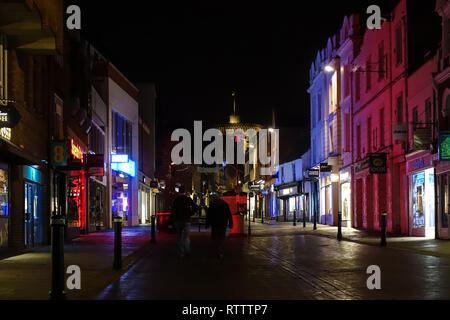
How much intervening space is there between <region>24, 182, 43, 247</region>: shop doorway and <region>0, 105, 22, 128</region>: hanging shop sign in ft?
18.7

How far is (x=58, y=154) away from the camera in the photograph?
2562 cm

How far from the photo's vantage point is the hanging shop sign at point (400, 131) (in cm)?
3072

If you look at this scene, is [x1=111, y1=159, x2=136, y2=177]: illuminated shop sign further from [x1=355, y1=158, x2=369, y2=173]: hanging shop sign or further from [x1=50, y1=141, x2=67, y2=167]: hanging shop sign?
[x1=50, y1=141, x2=67, y2=167]: hanging shop sign

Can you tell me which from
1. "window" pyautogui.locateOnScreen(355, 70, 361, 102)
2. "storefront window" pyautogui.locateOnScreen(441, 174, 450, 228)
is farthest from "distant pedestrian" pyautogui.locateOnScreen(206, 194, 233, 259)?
"window" pyautogui.locateOnScreen(355, 70, 361, 102)

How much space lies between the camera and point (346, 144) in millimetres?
45625

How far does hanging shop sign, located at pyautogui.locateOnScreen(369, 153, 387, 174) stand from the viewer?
3372 centimetres

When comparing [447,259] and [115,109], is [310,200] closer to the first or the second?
[115,109]

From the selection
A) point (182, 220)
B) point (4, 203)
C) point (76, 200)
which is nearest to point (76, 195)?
point (76, 200)

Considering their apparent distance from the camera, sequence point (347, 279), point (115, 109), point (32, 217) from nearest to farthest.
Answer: point (347, 279), point (32, 217), point (115, 109)

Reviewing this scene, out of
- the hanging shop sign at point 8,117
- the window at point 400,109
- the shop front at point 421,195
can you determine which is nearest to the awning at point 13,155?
the hanging shop sign at point 8,117

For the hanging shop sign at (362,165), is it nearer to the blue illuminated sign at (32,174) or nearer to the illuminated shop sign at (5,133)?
the blue illuminated sign at (32,174)

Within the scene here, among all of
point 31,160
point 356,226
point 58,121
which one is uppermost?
point 58,121

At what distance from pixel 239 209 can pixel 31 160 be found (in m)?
15.5

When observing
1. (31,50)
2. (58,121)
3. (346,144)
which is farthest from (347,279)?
(346,144)
